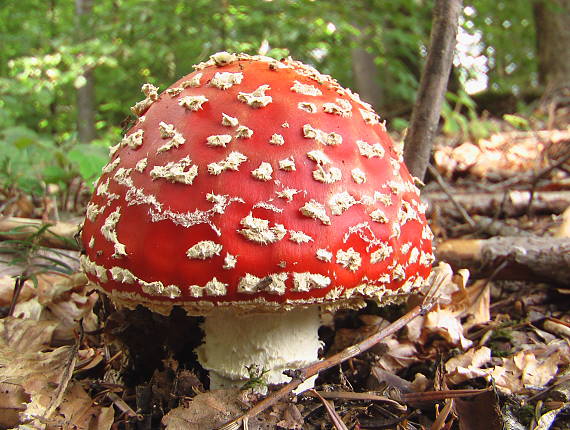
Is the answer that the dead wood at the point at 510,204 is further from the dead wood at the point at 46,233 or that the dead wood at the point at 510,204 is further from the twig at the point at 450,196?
the dead wood at the point at 46,233

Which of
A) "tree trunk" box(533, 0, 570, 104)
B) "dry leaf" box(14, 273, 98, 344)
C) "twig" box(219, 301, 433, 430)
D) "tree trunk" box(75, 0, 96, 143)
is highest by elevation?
"tree trunk" box(533, 0, 570, 104)

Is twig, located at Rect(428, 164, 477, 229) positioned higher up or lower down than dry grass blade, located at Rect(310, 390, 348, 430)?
higher up

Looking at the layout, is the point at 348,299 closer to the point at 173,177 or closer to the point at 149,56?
the point at 173,177

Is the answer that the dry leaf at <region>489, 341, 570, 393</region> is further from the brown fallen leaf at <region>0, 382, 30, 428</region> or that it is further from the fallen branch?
the brown fallen leaf at <region>0, 382, 30, 428</region>

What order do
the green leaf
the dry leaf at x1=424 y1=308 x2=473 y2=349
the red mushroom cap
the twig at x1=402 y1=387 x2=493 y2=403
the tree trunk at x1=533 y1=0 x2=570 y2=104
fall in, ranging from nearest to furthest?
the red mushroom cap → the twig at x1=402 y1=387 x2=493 y2=403 → the dry leaf at x1=424 y1=308 x2=473 y2=349 → the green leaf → the tree trunk at x1=533 y1=0 x2=570 y2=104

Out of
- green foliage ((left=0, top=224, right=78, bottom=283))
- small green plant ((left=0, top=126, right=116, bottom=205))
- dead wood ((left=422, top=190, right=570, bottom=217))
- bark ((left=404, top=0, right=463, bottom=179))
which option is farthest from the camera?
dead wood ((left=422, top=190, right=570, bottom=217))

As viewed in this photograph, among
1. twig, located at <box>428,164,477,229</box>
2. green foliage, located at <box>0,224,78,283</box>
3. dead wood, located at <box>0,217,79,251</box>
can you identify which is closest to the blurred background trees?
dead wood, located at <box>0,217,79,251</box>

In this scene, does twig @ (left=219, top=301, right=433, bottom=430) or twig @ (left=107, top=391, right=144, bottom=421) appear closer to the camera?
twig @ (left=219, top=301, right=433, bottom=430)

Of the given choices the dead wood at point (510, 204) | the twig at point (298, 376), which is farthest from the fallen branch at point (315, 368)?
the dead wood at point (510, 204)
